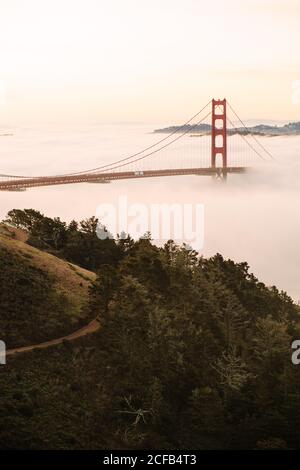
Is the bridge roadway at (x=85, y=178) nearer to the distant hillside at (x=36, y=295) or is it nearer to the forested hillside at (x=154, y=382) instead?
the distant hillside at (x=36, y=295)

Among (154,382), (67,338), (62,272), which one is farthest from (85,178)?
(154,382)

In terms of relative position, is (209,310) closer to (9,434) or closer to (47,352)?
(47,352)

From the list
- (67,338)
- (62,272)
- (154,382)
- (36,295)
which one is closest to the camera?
(154,382)

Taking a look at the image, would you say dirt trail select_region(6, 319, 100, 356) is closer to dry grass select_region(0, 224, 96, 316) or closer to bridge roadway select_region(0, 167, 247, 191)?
dry grass select_region(0, 224, 96, 316)

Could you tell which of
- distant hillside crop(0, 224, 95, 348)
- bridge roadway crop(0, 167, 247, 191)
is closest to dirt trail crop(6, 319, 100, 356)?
distant hillside crop(0, 224, 95, 348)

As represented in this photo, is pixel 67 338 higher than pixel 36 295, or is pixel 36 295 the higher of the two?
pixel 36 295

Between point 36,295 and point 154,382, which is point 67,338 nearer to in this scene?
point 36,295
